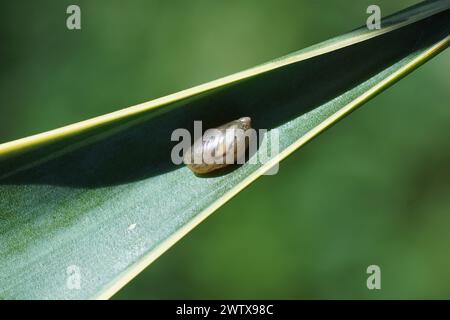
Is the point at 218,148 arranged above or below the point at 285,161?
above

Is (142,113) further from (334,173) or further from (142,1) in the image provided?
(142,1)

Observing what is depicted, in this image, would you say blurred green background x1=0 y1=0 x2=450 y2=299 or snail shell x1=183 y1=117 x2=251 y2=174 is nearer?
snail shell x1=183 y1=117 x2=251 y2=174

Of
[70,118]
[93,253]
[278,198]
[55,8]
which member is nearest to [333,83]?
[93,253]

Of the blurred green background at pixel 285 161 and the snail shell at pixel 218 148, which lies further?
the blurred green background at pixel 285 161
